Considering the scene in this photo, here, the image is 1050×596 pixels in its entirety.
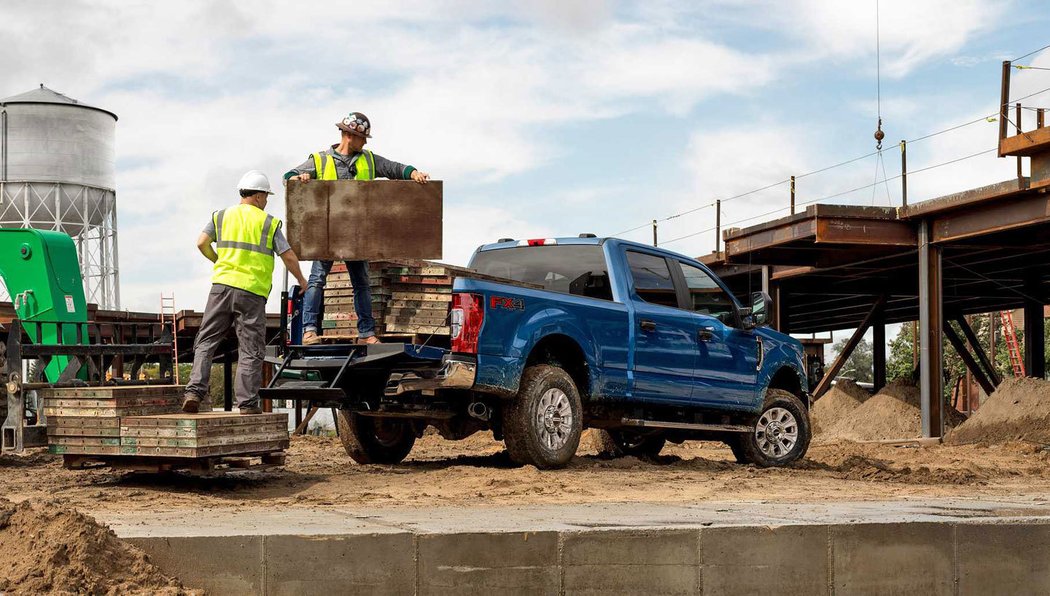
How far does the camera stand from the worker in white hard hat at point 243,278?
10242 millimetres

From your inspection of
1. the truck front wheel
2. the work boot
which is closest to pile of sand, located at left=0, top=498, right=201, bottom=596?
the work boot

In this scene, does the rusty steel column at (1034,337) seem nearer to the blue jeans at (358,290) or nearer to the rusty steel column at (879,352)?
the rusty steel column at (879,352)

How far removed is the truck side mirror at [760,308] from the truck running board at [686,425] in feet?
3.72

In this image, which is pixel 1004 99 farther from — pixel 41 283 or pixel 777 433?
pixel 41 283

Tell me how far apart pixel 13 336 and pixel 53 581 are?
5.87m

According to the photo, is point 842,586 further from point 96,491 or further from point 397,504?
point 96,491

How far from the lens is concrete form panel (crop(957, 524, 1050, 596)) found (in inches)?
313

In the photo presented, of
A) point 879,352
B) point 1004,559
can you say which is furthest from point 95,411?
point 879,352

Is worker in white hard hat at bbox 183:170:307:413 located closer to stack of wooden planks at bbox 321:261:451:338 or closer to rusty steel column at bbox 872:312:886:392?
stack of wooden planks at bbox 321:261:451:338

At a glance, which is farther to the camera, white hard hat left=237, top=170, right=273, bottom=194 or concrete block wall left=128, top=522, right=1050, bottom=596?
white hard hat left=237, top=170, right=273, bottom=194

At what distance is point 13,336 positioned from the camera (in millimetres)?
11289

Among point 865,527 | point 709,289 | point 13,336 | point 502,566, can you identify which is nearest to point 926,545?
point 865,527

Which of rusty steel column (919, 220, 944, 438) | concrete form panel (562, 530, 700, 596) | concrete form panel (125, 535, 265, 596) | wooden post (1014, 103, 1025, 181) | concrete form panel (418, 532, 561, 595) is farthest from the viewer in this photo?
rusty steel column (919, 220, 944, 438)

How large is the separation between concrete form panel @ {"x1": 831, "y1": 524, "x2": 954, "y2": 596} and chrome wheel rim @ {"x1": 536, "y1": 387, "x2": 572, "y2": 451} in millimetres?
3846
